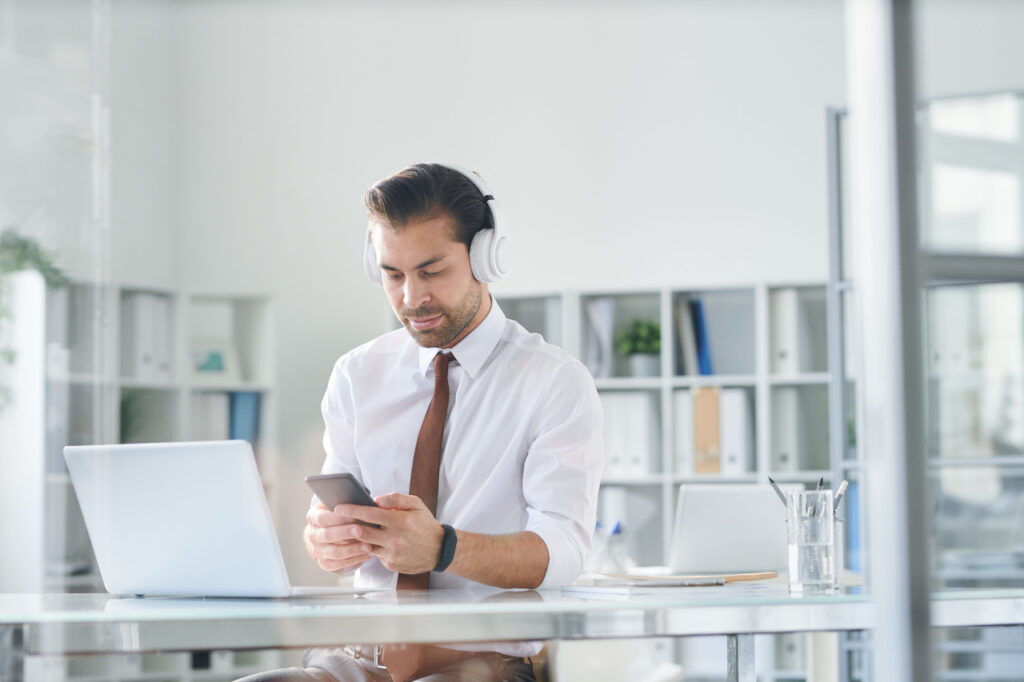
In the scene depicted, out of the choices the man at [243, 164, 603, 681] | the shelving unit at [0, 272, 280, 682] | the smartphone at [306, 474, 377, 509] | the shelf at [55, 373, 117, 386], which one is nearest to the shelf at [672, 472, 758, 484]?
the shelving unit at [0, 272, 280, 682]

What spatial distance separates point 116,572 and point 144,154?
3821mm

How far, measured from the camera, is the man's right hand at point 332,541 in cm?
135

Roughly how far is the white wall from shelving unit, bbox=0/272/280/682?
0.30 meters

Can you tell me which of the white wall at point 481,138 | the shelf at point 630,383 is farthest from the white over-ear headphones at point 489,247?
the white wall at point 481,138

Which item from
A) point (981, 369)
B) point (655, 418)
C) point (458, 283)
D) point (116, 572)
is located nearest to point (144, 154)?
point (655, 418)

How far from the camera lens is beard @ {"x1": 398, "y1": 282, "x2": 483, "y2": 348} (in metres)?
1.76

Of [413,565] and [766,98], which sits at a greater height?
[766,98]

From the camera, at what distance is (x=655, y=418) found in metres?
4.43

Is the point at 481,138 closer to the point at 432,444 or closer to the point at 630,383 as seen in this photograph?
the point at 630,383

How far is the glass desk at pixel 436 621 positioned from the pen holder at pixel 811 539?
0.24 metres

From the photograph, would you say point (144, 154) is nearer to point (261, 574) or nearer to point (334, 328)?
point (334, 328)

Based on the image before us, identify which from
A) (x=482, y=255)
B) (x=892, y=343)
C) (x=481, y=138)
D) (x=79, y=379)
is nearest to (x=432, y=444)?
(x=482, y=255)

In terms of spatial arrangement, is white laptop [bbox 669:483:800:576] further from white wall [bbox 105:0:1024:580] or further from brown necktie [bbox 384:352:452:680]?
white wall [bbox 105:0:1024:580]

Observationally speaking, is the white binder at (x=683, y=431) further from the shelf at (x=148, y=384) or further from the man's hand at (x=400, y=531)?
the man's hand at (x=400, y=531)
